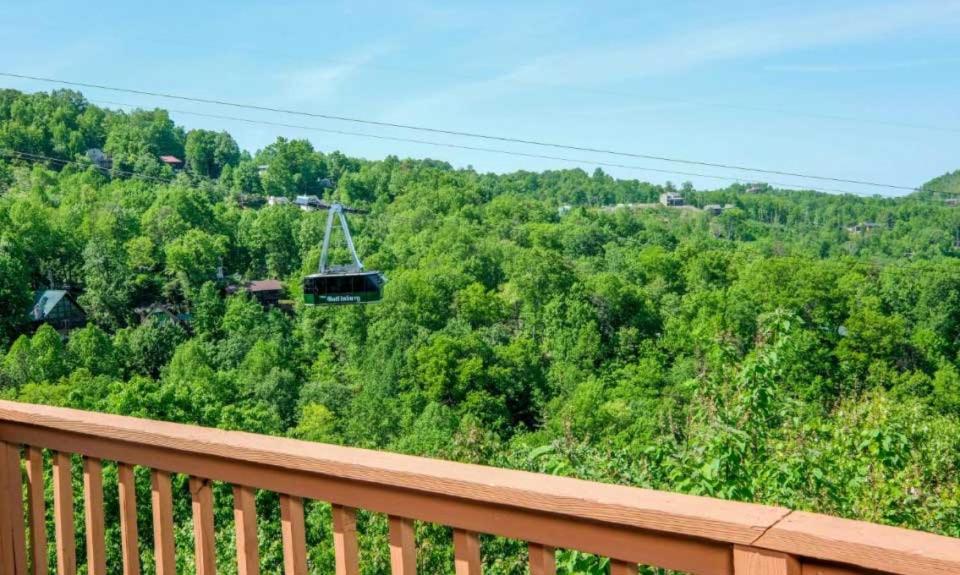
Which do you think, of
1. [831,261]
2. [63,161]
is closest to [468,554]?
[831,261]

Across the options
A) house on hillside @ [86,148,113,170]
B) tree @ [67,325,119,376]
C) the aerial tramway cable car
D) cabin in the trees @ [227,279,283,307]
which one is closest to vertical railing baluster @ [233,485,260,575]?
the aerial tramway cable car

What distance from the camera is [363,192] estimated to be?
65500 millimetres

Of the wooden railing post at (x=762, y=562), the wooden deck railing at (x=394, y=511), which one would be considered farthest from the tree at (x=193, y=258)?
the wooden railing post at (x=762, y=562)

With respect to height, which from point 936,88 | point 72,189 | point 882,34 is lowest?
point 72,189

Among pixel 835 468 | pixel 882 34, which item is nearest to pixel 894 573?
pixel 835 468

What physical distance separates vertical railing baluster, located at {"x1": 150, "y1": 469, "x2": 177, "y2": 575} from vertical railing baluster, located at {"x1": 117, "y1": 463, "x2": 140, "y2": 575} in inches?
1.6

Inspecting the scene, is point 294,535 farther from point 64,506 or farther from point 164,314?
point 164,314

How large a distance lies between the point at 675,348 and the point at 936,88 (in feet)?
266

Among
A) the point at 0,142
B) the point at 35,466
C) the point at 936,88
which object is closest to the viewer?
the point at 35,466

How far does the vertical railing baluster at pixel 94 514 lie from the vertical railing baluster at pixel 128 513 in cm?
4

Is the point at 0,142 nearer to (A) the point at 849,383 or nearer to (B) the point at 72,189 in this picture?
(B) the point at 72,189

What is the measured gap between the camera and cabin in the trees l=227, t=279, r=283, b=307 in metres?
43.8

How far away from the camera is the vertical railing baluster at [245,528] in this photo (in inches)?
43.7

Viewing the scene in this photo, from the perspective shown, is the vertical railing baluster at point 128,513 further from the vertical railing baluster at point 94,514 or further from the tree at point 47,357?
the tree at point 47,357
